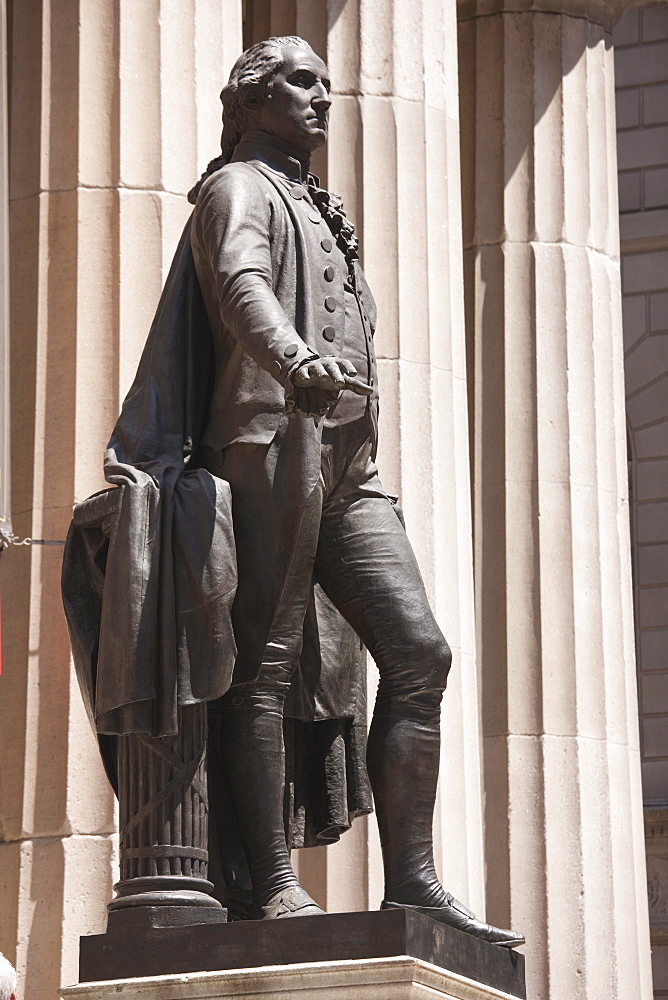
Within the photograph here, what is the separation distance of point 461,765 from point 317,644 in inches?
223

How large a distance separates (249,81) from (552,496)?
29.3 feet

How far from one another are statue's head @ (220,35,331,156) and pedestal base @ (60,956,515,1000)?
9.82 ft

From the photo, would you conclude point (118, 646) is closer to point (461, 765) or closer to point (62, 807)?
point (62, 807)

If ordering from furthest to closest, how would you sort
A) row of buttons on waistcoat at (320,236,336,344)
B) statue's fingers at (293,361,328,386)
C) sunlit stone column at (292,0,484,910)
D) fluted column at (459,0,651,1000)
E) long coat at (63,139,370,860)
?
fluted column at (459,0,651,1000), sunlit stone column at (292,0,484,910), row of buttons on waistcoat at (320,236,336,344), long coat at (63,139,370,860), statue's fingers at (293,361,328,386)

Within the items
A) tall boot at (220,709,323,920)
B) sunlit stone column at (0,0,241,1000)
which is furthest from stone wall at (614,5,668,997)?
tall boot at (220,709,323,920)

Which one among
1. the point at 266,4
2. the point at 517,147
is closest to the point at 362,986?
the point at 266,4

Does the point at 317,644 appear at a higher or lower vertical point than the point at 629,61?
lower

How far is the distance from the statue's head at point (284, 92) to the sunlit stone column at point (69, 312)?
140 inches

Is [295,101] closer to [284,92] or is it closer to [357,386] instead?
[284,92]

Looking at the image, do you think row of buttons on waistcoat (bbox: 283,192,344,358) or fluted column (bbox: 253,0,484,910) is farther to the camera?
fluted column (bbox: 253,0,484,910)

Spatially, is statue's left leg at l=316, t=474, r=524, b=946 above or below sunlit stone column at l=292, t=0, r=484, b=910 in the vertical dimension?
below

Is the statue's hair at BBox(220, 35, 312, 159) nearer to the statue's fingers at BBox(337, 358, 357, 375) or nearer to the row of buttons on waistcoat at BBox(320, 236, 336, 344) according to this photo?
the row of buttons on waistcoat at BBox(320, 236, 336, 344)

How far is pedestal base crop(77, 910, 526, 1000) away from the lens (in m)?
6.48

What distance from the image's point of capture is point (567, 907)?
1516cm
